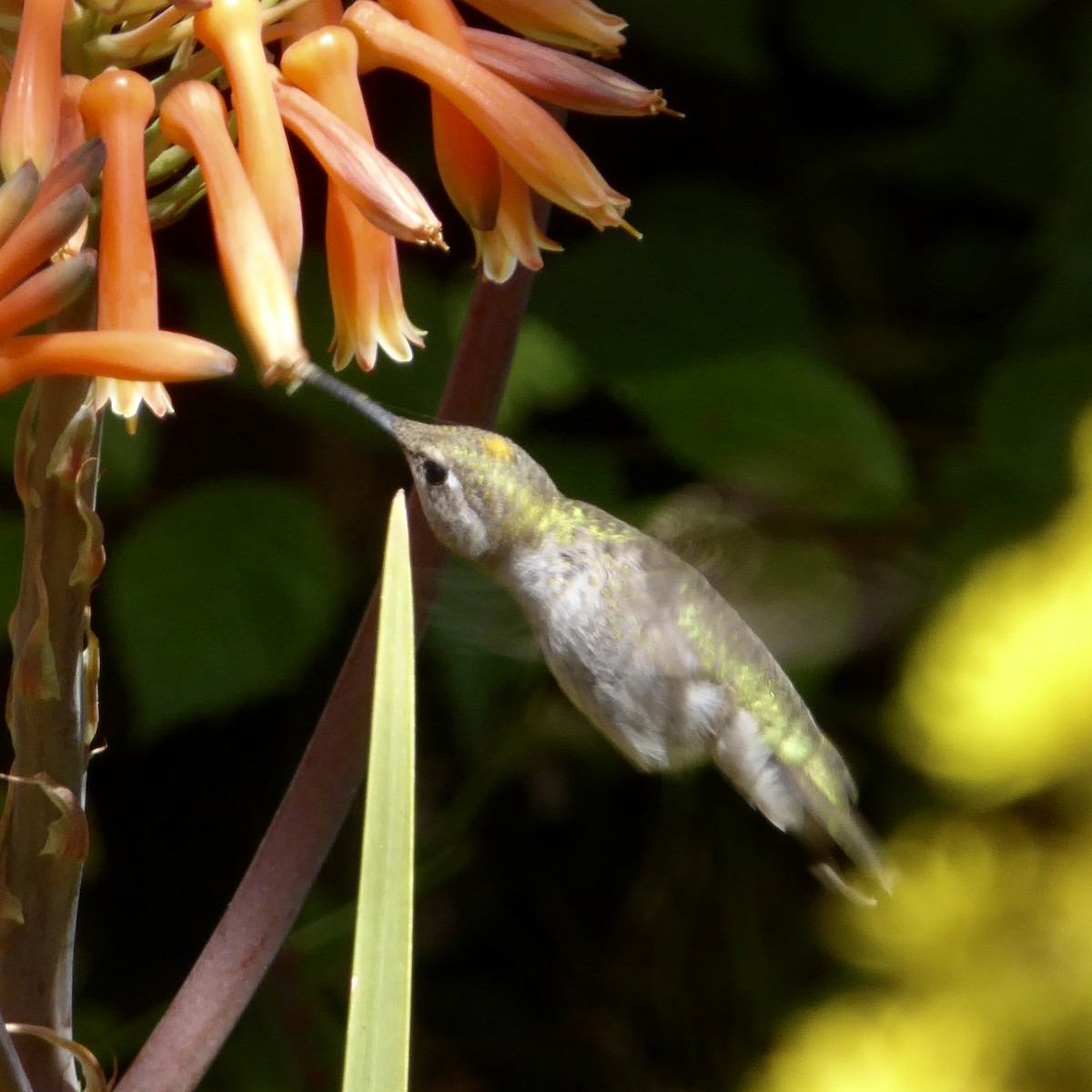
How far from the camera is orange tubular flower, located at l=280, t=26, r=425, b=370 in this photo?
107 centimetres

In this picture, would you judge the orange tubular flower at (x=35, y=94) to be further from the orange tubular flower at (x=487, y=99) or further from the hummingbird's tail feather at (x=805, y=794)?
the hummingbird's tail feather at (x=805, y=794)

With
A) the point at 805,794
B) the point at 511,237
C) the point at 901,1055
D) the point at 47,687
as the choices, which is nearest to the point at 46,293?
the point at 47,687

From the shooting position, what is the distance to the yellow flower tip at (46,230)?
2.80 feet

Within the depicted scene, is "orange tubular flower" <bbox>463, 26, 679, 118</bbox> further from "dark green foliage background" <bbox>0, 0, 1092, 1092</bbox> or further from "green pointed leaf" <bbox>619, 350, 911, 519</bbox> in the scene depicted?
"green pointed leaf" <bbox>619, 350, 911, 519</bbox>

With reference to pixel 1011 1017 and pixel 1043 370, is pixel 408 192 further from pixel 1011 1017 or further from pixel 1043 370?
pixel 1043 370

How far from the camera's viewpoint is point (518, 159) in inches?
44.6

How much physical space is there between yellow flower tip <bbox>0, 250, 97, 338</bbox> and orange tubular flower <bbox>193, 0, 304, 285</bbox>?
0.16 meters

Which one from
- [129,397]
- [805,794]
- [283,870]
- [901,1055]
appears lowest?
[901,1055]

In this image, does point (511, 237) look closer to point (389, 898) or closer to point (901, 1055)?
point (389, 898)

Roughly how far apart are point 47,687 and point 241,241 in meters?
0.31

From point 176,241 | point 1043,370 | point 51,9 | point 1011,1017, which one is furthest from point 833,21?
point 51,9

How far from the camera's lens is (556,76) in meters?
1.11

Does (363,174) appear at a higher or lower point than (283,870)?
higher

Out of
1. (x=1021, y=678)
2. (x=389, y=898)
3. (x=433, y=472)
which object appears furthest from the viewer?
(x=1021, y=678)
